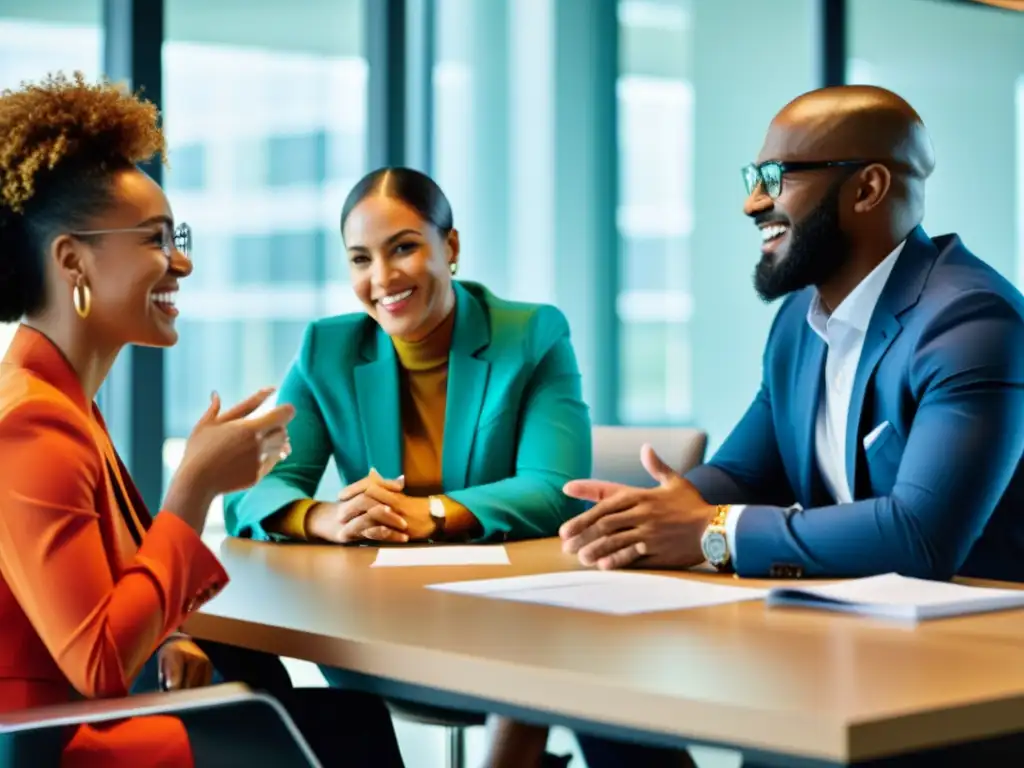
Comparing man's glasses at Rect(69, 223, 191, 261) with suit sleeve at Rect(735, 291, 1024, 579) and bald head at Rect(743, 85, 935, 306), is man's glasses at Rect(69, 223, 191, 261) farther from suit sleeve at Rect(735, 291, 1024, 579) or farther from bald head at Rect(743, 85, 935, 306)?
bald head at Rect(743, 85, 935, 306)

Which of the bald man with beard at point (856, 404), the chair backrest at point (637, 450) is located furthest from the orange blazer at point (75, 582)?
the chair backrest at point (637, 450)

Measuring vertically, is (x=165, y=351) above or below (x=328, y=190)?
below

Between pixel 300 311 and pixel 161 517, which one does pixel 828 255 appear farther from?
pixel 300 311

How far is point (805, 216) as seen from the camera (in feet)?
8.41

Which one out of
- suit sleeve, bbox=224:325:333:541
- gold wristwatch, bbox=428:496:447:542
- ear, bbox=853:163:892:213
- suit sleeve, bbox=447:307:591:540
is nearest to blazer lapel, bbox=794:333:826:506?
ear, bbox=853:163:892:213

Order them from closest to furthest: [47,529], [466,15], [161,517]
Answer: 1. [47,529]
2. [161,517]
3. [466,15]

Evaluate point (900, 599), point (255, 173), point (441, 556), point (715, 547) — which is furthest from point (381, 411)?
point (255, 173)

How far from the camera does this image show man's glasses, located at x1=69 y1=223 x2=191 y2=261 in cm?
183

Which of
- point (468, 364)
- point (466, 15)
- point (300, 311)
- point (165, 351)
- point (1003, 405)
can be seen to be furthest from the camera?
point (466, 15)

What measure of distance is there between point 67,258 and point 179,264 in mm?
193

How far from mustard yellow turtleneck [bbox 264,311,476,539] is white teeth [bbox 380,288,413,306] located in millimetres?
94

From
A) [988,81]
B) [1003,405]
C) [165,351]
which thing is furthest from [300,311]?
[988,81]

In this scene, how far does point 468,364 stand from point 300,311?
7.49 feet

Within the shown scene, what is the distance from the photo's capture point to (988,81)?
290 inches
